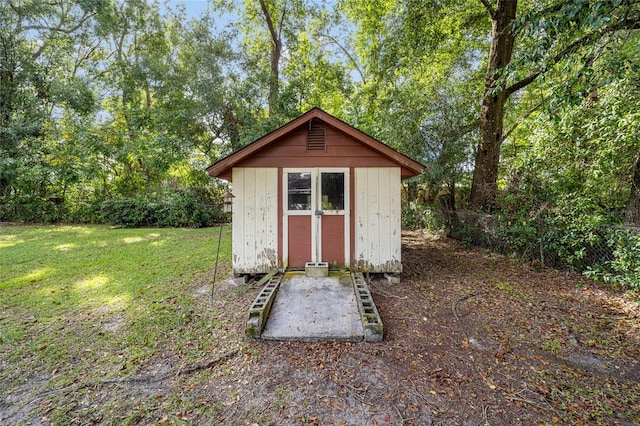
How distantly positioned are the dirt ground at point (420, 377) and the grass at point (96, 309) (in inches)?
12.9

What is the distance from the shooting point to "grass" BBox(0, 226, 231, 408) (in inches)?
118

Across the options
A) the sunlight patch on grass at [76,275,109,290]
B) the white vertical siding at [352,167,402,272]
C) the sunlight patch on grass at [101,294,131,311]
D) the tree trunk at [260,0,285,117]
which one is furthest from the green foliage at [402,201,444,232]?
the sunlight patch on grass at [76,275,109,290]

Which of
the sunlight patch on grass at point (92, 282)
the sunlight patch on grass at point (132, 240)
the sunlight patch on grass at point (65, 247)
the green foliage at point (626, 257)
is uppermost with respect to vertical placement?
the green foliage at point (626, 257)

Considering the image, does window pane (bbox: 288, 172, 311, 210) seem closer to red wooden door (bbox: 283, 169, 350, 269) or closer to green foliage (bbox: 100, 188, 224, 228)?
red wooden door (bbox: 283, 169, 350, 269)

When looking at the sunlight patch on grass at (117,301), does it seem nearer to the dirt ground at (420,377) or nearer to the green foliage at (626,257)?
the dirt ground at (420,377)

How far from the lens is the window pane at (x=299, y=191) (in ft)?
17.4

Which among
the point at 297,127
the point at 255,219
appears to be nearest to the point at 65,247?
the point at 255,219

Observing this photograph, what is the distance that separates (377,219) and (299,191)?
1620 millimetres

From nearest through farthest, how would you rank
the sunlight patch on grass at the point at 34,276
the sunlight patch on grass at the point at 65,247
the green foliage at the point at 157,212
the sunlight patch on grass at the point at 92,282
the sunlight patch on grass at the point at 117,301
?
the sunlight patch on grass at the point at 117,301 < the sunlight patch on grass at the point at 92,282 < the sunlight patch on grass at the point at 34,276 < the sunlight patch on grass at the point at 65,247 < the green foliage at the point at 157,212

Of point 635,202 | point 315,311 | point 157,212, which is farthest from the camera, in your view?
point 157,212

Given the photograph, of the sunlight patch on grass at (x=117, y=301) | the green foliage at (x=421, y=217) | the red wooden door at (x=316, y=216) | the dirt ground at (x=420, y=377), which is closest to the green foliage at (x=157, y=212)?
the sunlight patch on grass at (x=117, y=301)

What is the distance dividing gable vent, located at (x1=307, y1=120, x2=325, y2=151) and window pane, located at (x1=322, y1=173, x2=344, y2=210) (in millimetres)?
546

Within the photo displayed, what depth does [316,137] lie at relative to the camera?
5.27 metres

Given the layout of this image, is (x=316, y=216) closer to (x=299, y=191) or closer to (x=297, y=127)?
(x=299, y=191)
